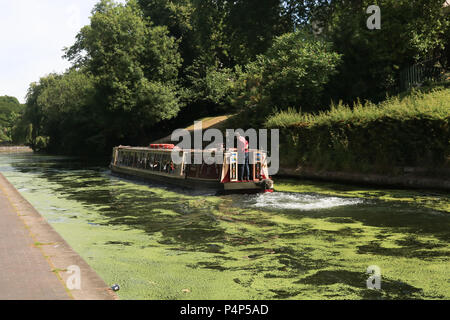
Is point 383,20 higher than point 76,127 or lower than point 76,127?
higher

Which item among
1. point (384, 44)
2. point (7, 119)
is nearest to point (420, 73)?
point (384, 44)

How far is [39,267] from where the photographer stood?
6.17 metres

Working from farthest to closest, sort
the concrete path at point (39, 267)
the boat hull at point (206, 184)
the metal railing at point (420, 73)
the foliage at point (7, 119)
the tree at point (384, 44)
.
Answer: the foliage at point (7, 119) < the tree at point (384, 44) < the metal railing at point (420, 73) < the boat hull at point (206, 184) < the concrete path at point (39, 267)

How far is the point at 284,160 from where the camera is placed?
25016 mm

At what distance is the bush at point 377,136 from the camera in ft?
57.9

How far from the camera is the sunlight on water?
14125 millimetres

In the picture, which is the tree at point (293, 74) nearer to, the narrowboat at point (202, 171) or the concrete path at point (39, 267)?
the narrowboat at point (202, 171)

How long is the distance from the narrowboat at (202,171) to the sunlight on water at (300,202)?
1.13 meters

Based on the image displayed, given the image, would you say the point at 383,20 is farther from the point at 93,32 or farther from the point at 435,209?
the point at 93,32

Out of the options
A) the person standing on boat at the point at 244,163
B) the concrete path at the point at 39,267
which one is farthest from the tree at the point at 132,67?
the concrete path at the point at 39,267

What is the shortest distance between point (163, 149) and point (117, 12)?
28.4 metres

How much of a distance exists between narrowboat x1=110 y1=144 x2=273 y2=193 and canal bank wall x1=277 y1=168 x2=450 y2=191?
373 centimetres

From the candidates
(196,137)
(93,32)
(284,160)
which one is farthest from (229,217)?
(93,32)

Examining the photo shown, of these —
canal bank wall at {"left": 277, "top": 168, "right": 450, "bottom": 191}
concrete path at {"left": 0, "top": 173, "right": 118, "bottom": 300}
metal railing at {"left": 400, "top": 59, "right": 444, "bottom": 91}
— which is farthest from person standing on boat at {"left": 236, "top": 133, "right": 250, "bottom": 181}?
metal railing at {"left": 400, "top": 59, "right": 444, "bottom": 91}
